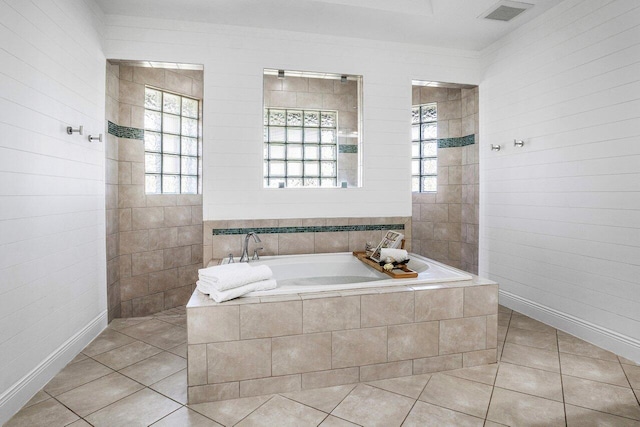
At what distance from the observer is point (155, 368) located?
7.55 feet

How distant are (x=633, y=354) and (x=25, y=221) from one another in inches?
151

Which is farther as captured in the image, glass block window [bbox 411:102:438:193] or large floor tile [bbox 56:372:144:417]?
glass block window [bbox 411:102:438:193]

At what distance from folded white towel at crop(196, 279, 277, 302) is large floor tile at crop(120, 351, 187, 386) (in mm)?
591

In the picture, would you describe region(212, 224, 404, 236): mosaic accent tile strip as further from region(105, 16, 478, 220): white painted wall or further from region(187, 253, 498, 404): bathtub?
region(187, 253, 498, 404): bathtub

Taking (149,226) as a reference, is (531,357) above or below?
below

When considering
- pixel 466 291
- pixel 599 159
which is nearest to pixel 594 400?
pixel 466 291

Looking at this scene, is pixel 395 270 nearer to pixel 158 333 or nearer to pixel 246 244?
pixel 246 244

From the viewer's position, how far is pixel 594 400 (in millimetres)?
1940

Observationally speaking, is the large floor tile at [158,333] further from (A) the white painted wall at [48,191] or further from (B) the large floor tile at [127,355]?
(A) the white painted wall at [48,191]

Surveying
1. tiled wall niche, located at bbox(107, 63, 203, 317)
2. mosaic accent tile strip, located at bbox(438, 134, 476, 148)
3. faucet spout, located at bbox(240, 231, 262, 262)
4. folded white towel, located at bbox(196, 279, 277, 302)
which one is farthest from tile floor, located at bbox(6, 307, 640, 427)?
mosaic accent tile strip, located at bbox(438, 134, 476, 148)

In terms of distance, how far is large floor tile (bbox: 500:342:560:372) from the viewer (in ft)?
7.66

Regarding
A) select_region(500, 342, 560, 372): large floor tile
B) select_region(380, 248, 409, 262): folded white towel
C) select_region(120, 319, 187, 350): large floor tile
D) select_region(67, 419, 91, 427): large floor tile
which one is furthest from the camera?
select_region(380, 248, 409, 262): folded white towel

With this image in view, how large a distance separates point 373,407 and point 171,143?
317cm

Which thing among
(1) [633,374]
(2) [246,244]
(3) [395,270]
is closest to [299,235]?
(2) [246,244]
